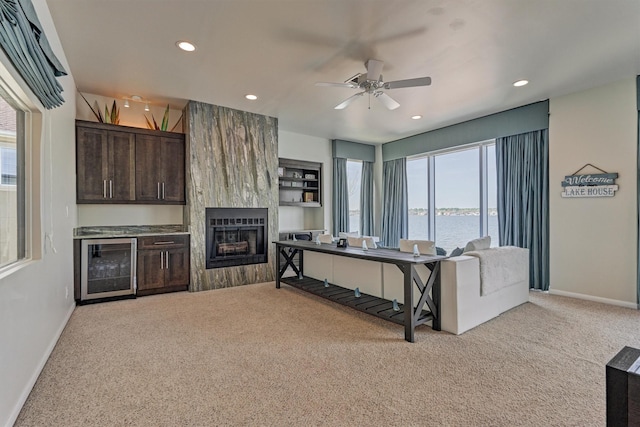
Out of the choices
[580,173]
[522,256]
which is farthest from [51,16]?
[580,173]

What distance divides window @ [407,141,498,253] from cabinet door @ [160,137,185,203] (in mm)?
4946

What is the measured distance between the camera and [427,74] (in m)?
3.90

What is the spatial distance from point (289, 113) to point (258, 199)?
1623 millimetres

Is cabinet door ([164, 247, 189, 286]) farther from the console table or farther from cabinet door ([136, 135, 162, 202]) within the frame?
the console table

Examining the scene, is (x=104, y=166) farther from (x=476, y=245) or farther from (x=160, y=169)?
(x=476, y=245)

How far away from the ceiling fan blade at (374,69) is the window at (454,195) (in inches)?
134

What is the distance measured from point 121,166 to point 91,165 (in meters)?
0.36

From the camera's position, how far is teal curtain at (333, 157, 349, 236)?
23.7 feet

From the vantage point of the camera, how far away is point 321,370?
240 cm

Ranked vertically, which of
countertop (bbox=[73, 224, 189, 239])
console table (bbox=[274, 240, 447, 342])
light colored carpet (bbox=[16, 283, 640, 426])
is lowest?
light colored carpet (bbox=[16, 283, 640, 426])

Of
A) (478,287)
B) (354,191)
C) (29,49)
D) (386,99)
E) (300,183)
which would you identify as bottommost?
(478,287)

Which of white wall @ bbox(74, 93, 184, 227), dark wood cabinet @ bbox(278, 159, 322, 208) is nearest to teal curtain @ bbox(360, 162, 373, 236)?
dark wood cabinet @ bbox(278, 159, 322, 208)

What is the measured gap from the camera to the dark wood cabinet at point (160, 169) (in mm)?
4777

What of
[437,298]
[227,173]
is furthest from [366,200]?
[437,298]
